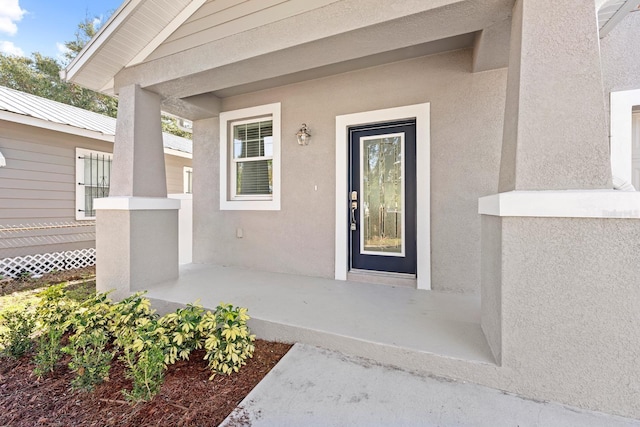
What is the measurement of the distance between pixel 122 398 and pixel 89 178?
643cm

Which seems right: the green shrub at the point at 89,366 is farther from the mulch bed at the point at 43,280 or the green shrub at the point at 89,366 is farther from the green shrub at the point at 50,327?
the mulch bed at the point at 43,280

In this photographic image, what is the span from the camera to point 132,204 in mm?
3662

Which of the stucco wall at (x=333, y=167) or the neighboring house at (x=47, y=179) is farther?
the neighboring house at (x=47, y=179)

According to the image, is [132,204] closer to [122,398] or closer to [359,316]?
[122,398]

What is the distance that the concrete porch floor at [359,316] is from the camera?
2.18 meters

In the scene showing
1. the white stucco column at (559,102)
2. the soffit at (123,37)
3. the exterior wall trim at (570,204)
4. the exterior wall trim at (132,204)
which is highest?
the soffit at (123,37)

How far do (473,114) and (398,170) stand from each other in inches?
42.8

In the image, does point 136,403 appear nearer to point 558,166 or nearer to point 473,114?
point 558,166

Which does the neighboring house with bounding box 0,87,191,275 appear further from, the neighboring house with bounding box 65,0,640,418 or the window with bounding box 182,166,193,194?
the neighboring house with bounding box 65,0,640,418

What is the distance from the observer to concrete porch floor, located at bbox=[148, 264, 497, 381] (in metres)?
2.18

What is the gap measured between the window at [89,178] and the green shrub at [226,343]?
5.52 meters

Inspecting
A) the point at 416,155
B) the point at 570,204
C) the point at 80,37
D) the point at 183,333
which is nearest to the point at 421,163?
the point at 416,155

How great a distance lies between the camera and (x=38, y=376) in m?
2.34

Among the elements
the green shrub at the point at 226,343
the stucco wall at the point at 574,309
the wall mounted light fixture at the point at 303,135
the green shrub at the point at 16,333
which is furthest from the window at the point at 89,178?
the stucco wall at the point at 574,309
